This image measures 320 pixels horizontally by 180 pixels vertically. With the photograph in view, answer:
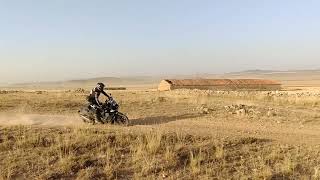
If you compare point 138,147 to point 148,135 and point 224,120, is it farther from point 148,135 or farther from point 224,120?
point 224,120

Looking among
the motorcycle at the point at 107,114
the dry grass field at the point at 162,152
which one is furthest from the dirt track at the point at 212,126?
the motorcycle at the point at 107,114

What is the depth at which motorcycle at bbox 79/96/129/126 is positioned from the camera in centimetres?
1867

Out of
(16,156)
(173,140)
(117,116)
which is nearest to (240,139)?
→ (173,140)

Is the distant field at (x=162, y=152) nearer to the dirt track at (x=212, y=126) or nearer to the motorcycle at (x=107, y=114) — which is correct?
the dirt track at (x=212, y=126)

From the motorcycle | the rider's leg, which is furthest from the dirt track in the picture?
the rider's leg

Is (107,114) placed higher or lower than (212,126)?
higher

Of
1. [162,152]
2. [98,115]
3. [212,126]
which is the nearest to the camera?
[162,152]

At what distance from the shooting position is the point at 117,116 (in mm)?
18734

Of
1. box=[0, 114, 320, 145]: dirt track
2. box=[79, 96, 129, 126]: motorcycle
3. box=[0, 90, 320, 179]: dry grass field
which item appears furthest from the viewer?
box=[79, 96, 129, 126]: motorcycle

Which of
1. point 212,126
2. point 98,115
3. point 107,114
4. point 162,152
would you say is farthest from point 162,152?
point 98,115

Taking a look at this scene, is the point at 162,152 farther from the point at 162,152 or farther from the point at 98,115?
the point at 98,115

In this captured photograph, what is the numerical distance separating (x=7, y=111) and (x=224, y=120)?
1025 centimetres

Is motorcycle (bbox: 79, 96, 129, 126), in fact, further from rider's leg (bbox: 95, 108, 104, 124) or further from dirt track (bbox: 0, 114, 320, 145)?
dirt track (bbox: 0, 114, 320, 145)

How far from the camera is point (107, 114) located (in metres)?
18.7
